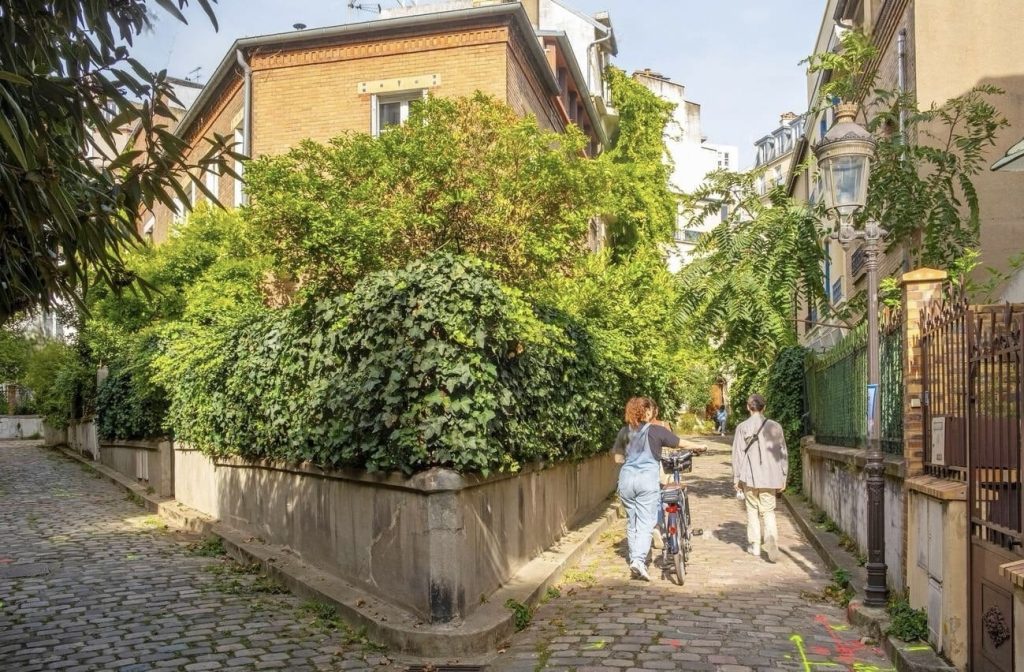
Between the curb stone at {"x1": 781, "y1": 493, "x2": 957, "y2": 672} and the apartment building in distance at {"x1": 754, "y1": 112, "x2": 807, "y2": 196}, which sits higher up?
the apartment building in distance at {"x1": 754, "y1": 112, "x2": 807, "y2": 196}

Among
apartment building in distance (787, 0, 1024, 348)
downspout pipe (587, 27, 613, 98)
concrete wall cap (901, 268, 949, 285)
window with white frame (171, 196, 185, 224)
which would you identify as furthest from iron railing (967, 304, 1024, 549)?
downspout pipe (587, 27, 613, 98)

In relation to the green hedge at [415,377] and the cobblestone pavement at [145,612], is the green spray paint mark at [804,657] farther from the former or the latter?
the cobblestone pavement at [145,612]

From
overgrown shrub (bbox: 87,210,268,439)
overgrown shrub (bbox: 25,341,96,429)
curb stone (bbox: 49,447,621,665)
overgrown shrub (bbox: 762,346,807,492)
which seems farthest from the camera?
overgrown shrub (bbox: 25,341,96,429)

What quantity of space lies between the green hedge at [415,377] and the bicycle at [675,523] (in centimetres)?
134

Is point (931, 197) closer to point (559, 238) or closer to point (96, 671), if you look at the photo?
point (559, 238)

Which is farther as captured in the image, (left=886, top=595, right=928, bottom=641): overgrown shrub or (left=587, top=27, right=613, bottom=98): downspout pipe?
(left=587, top=27, right=613, bottom=98): downspout pipe

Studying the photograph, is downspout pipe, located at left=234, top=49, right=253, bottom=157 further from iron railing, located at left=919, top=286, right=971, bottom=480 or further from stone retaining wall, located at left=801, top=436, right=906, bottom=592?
iron railing, located at left=919, top=286, right=971, bottom=480

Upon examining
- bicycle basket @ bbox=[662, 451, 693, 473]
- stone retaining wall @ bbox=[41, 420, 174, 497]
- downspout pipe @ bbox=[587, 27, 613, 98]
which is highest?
downspout pipe @ bbox=[587, 27, 613, 98]

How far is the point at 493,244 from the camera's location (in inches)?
461

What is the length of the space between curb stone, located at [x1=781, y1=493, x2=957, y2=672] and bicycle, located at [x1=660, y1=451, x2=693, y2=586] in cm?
157

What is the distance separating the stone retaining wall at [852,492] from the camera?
7.98 metres

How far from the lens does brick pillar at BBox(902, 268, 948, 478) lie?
24.5 feet

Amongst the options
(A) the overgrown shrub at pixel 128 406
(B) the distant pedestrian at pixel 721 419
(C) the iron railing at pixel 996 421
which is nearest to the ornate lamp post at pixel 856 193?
(C) the iron railing at pixel 996 421

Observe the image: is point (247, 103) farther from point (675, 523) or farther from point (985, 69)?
point (675, 523)
